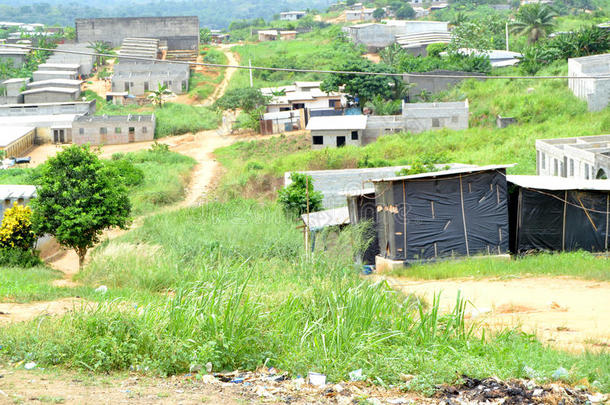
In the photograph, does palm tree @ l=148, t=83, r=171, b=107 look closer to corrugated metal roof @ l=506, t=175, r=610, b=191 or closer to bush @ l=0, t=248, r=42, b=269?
bush @ l=0, t=248, r=42, b=269

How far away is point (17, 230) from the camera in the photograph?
20094 mm

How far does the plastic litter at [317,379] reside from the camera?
748 centimetres

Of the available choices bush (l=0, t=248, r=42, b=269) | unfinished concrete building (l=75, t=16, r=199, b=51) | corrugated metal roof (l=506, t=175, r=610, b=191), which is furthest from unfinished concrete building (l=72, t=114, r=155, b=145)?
corrugated metal roof (l=506, t=175, r=610, b=191)

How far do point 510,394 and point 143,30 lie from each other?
71.0 m

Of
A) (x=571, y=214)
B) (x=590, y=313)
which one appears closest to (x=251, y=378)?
(x=590, y=313)

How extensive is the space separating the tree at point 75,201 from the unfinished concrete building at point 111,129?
23.8 meters

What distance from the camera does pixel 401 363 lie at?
7656 mm

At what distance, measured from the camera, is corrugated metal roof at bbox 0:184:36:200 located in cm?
2283

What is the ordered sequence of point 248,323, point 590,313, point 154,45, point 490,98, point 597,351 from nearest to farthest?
point 248,323 → point 597,351 → point 590,313 → point 490,98 → point 154,45

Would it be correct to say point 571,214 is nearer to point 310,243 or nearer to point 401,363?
point 310,243

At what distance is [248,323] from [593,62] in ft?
109

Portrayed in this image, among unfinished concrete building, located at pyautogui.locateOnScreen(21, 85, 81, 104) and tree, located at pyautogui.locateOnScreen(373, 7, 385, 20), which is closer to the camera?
unfinished concrete building, located at pyautogui.locateOnScreen(21, 85, 81, 104)

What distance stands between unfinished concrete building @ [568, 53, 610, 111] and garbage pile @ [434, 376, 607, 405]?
98.6 ft

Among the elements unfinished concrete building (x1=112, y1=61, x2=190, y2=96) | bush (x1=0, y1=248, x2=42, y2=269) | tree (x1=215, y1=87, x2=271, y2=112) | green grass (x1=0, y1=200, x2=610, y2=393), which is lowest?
bush (x1=0, y1=248, x2=42, y2=269)
